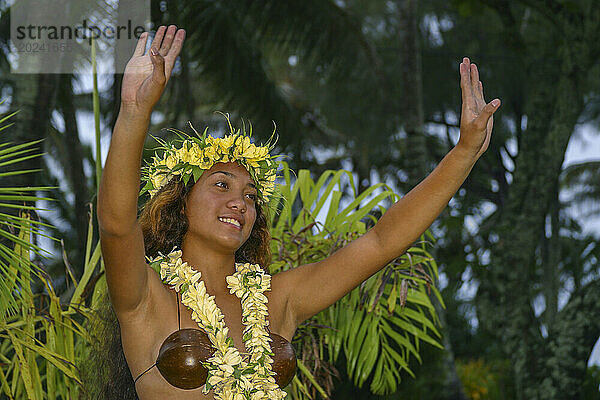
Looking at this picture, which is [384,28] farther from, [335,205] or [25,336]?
[25,336]

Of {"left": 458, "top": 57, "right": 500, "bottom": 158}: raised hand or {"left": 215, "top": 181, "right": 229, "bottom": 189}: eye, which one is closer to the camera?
{"left": 458, "top": 57, "right": 500, "bottom": 158}: raised hand

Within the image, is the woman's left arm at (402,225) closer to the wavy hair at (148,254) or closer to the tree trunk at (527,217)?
the wavy hair at (148,254)

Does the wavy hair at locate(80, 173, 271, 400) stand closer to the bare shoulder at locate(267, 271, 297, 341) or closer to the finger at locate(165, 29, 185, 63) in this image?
the bare shoulder at locate(267, 271, 297, 341)

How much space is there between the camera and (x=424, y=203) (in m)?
1.75

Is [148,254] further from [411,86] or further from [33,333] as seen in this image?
[411,86]

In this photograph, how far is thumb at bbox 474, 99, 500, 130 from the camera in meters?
1.63

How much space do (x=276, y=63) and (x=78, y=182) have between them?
14.6 feet

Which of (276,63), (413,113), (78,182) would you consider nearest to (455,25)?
(276,63)

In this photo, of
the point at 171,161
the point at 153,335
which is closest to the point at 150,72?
the point at 171,161

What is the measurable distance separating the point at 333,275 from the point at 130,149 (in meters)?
0.69

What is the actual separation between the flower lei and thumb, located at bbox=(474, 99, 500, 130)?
662 millimetres

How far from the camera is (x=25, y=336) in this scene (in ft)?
7.36

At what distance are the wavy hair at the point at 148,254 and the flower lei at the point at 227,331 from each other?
7cm

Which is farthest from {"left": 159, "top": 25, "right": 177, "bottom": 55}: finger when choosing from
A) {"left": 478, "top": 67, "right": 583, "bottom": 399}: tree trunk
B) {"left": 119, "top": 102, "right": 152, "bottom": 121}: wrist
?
{"left": 478, "top": 67, "right": 583, "bottom": 399}: tree trunk
